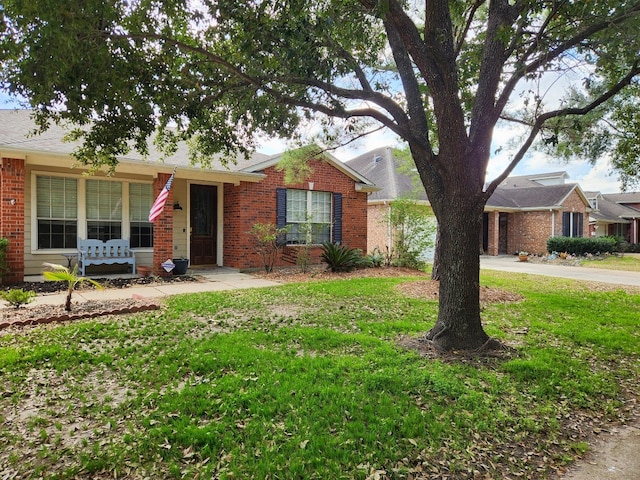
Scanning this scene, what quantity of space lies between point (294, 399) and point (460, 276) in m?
2.59

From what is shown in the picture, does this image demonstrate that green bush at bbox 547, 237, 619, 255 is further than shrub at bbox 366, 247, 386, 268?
Yes

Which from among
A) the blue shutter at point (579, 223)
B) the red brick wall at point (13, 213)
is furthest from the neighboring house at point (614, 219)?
the red brick wall at point (13, 213)

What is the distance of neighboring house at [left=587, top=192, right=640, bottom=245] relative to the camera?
31484mm

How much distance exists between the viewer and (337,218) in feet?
47.0

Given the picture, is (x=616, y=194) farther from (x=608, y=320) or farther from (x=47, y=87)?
(x=47, y=87)

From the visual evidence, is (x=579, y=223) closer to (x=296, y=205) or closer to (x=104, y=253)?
(x=296, y=205)

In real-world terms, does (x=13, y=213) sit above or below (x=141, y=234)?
above

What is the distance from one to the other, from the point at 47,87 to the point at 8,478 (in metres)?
3.80

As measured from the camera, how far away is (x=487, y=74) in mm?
4945

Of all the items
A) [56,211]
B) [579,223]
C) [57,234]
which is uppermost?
[579,223]

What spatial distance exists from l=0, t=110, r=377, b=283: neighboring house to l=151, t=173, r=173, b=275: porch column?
3 cm

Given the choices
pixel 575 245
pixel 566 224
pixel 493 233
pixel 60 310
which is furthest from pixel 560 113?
pixel 566 224

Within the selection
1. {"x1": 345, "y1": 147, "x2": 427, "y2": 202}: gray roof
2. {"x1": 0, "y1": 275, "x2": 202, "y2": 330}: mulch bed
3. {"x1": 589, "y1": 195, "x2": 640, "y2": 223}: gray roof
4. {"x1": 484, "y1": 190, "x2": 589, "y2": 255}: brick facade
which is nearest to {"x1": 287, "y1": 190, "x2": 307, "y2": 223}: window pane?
{"x1": 345, "y1": 147, "x2": 427, "y2": 202}: gray roof

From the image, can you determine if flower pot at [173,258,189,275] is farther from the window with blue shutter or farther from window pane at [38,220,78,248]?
the window with blue shutter
